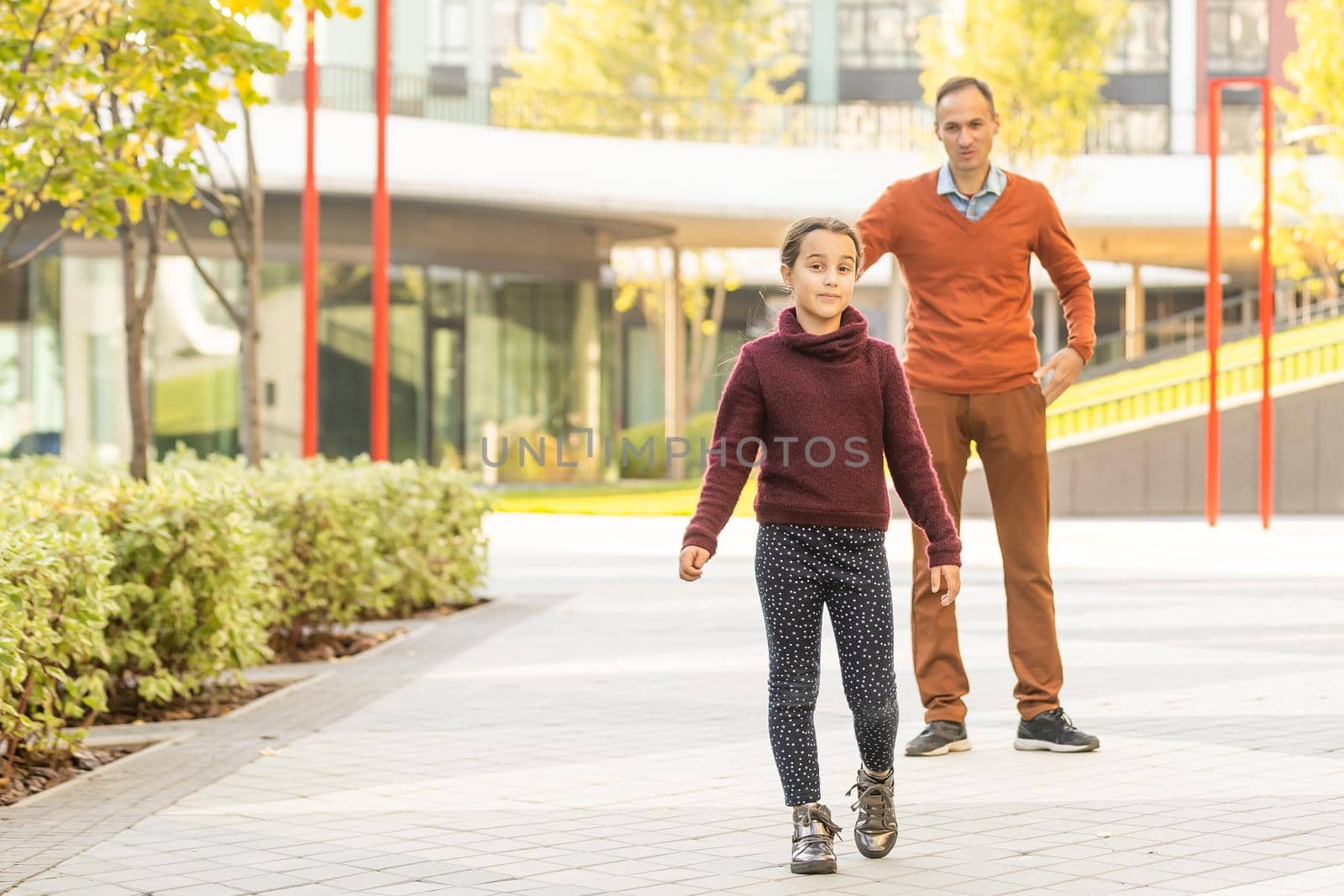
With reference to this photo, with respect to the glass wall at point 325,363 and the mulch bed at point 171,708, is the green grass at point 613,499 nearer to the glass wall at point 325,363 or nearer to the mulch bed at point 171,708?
the glass wall at point 325,363

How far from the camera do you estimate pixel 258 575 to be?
→ 921 centimetres

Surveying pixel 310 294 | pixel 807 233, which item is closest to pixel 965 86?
pixel 807 233

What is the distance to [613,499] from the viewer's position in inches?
1210

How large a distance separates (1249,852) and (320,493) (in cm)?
646

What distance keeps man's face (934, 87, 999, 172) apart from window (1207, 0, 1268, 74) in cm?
5253

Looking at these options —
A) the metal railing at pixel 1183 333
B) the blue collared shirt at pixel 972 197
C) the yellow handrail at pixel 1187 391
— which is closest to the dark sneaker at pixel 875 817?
the blue collared shirt at pixel 972 197

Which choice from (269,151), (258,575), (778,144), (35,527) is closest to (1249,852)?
(35,527)

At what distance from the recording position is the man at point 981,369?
7.06m

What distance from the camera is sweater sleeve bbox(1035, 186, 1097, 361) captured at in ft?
23.5

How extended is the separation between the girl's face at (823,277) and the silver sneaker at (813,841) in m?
1.22

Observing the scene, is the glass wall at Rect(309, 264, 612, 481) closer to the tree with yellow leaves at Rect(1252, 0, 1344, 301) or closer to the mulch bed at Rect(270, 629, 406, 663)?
the tree with yellow leaves at Rect(1252, 0, 1344, 301)

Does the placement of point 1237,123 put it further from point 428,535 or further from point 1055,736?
point 1055,736

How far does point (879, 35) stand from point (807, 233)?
5256 cm

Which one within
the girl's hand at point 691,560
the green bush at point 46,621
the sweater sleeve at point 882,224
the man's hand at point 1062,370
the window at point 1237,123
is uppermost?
the window at point 1237,123
